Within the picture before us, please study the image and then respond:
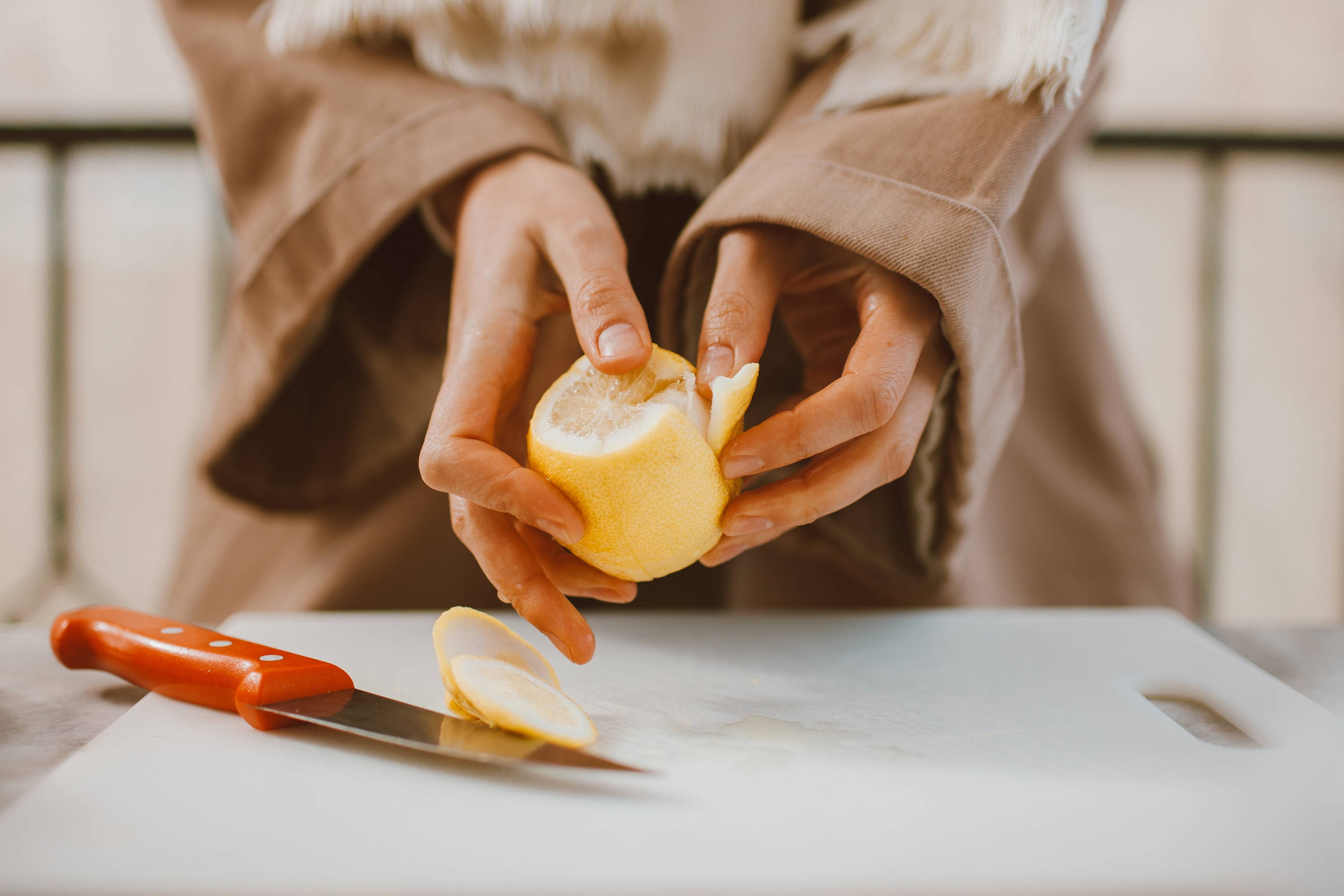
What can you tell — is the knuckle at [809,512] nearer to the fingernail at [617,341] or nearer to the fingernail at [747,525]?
the fingernail at [747,525]

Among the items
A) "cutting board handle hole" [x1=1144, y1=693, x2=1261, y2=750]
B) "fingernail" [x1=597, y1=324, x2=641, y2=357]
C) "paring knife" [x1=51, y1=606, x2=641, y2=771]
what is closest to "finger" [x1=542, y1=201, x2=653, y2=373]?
"fingernail" [x1=597, y1=324, x2=641, y2=357]

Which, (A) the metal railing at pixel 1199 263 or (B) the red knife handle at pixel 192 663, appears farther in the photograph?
(A) the metal railing at pixel 1199 263

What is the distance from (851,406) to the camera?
0.49 meters

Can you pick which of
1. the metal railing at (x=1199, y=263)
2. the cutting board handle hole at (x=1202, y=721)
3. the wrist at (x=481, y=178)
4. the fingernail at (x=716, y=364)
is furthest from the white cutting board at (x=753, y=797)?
the metal railing at (x=1199, y=263)

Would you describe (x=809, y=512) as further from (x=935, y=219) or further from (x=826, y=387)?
(x=935, y=219)

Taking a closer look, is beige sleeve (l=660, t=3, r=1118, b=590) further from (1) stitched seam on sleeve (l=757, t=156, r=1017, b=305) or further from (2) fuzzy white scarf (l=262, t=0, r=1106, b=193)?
(2) fuzzy white scarf (l=262, t=0, r=1106, b=193)

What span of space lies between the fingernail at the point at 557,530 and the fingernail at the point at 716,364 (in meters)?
0.12

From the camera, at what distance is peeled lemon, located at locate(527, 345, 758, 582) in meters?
0.50

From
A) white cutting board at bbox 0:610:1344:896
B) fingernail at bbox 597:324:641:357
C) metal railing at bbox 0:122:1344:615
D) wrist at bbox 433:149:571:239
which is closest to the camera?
white cutting board at bbox 0:610:1344:896

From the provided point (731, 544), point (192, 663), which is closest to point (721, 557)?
point (731, 544)

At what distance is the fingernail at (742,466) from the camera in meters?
0.51

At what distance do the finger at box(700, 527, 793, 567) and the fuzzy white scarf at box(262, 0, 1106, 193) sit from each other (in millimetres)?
373

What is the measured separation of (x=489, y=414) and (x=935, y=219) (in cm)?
31

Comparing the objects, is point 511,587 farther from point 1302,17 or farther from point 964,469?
point 1302,17
